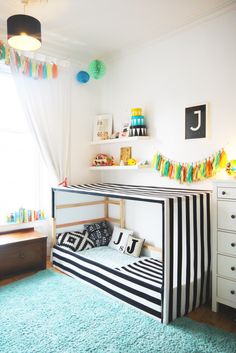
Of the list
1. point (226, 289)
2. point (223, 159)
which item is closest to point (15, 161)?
point (223, 159)

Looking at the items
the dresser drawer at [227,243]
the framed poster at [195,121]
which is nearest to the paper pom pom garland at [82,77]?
the framed poster at [195,121]

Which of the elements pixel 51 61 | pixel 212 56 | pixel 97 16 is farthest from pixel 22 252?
pixel 212 56

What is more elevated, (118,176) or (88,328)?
(118,176)

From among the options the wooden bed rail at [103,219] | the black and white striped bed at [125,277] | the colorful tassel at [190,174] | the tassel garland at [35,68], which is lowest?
the black and white striped bed at [125,277]

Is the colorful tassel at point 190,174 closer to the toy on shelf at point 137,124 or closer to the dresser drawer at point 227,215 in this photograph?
the dresser drawer at point 227,215

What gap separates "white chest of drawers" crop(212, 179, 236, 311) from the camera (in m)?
2.15

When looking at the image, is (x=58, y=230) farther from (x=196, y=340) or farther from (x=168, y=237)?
(x=196, y=340)

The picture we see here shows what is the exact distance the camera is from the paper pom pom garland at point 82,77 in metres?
3.52

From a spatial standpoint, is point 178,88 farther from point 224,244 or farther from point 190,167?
point 224,244

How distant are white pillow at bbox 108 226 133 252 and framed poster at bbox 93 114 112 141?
1.21 m

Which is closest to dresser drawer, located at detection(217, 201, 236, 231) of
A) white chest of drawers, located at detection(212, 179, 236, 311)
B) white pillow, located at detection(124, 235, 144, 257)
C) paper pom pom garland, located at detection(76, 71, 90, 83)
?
white chest of drawers, located at detection(212, 179, 236, 311)

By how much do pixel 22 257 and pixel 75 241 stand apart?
612mm

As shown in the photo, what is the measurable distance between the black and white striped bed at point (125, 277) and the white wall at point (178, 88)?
960 millimetres

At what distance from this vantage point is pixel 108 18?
268 centimetres
